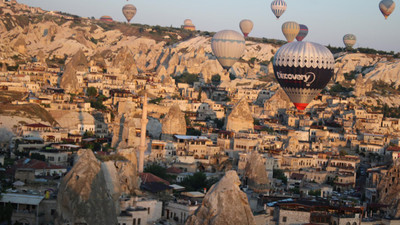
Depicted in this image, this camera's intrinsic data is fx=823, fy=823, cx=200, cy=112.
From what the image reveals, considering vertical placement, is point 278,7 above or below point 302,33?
above

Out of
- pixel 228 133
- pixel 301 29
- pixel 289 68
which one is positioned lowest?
pixel 228 133

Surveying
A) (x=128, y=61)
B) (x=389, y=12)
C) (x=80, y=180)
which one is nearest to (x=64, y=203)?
(x=80, y=180)

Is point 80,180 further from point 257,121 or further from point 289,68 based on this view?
point 257,121

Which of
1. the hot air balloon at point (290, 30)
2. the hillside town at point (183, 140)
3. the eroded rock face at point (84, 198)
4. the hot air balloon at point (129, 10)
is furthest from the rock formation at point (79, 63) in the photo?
the eroded rock face at point (84, 198)

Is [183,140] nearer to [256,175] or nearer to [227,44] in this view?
[256,175]

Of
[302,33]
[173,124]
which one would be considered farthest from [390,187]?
[302,33]
